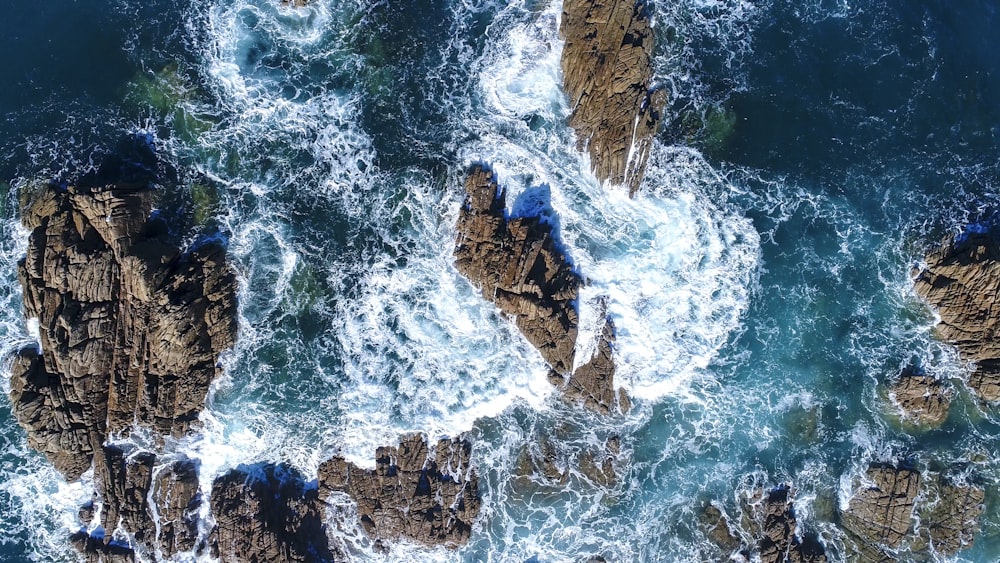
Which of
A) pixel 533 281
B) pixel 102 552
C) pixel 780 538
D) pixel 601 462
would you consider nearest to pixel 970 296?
pixel 780 538

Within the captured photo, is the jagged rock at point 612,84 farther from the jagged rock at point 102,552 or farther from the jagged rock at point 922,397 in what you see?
the jagged rock at point 102,552

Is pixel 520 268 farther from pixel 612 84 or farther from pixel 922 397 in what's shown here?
pixel 922 397

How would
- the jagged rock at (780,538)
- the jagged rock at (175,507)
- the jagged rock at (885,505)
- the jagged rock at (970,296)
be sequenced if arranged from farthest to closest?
the jagged rock at (175,507)
the jagged rock at (780,538)
the jagged rock at (885,505)
the jagged rock at (970,296)

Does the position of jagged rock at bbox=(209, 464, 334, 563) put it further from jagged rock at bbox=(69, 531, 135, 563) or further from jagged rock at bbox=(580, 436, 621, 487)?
jagged rock at bbox=(580, 436, 621, 487)

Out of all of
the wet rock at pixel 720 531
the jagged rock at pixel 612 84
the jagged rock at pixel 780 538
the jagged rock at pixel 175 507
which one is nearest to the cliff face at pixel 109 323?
the jagged rock at pixel 175 507

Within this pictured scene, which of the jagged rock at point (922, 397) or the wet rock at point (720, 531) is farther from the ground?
the jagged rock at point (922, 397)

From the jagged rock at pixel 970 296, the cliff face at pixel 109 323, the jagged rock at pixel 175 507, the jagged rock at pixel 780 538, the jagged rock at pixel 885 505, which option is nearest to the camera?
the cliff face at pixel 109 323
